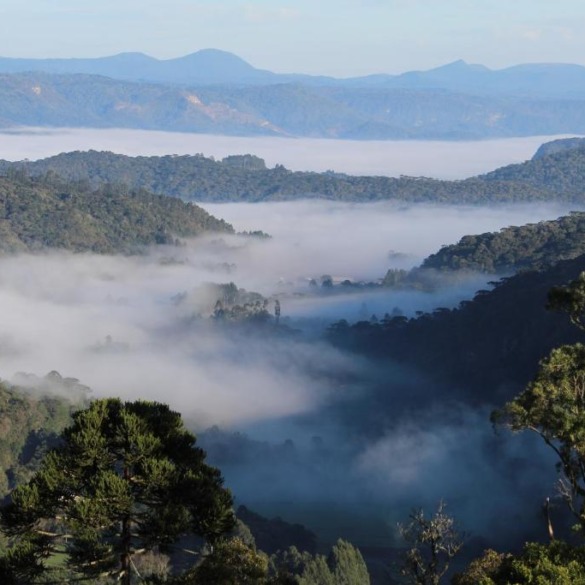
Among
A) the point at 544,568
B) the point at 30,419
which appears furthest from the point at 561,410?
the point at 30,419

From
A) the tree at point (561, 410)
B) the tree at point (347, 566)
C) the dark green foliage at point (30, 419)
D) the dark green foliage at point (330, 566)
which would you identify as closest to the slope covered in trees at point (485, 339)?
the dark green foliage at point (30, 419)

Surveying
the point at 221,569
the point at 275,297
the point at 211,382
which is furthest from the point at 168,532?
the point at 275,297

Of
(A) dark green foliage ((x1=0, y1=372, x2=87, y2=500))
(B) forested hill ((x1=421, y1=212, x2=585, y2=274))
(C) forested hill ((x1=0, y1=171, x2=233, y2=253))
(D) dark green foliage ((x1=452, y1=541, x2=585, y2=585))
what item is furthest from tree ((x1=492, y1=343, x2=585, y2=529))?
(C) forested hill ((x1=0, y1=171, x2=233, y2=253))

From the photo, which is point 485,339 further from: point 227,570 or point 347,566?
point 227,570

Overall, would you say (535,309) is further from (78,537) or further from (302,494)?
(78,537)

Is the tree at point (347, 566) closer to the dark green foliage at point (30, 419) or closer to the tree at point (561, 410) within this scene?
the dark green foliage at point (30, 419)
